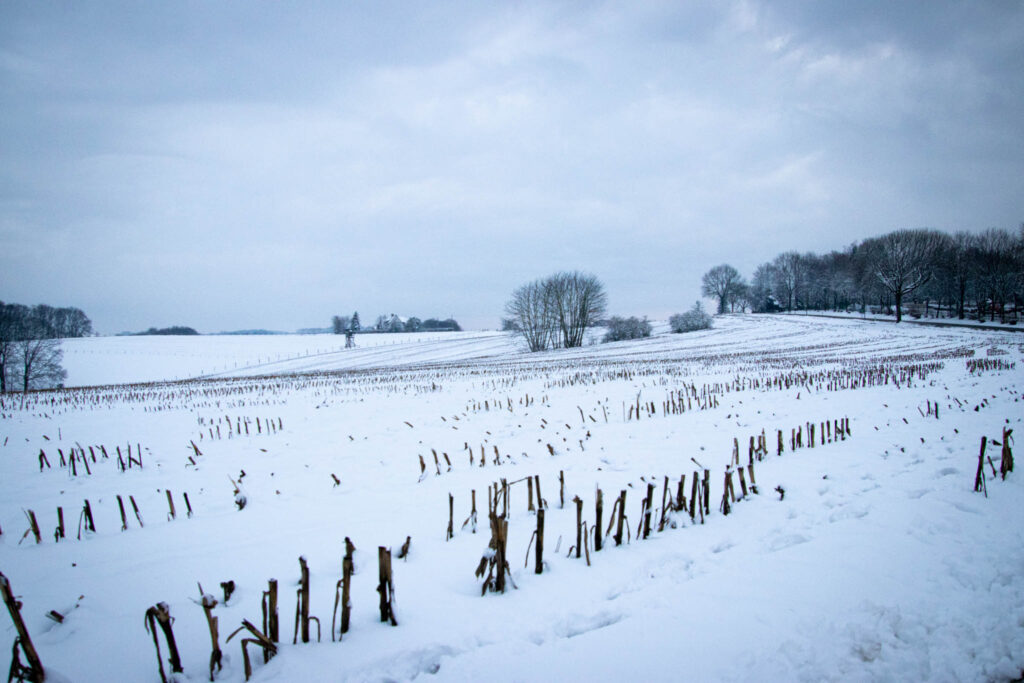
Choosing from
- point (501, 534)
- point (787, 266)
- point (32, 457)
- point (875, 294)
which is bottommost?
point (32, 457)

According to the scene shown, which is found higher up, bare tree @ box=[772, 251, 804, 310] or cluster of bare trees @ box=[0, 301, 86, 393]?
bare tree @ box=[772, 251, 804, 310]

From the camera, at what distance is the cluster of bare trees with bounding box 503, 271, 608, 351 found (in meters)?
63.4

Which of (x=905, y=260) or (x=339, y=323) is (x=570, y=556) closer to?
(x=905, y=260)

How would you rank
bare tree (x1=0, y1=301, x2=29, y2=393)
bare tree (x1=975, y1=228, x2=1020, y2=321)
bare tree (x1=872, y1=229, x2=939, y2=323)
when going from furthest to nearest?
bare tree (x1=872, y1=229, x2=939, y2=323)
bare tree (x1=975, y1=228, x2=1020, y2=321)
bare tree (x1=0, y1=301, x2=29, y2=393)

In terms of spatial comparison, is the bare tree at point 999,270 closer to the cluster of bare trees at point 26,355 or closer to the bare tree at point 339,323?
the cluster of bare trees at point 26,355

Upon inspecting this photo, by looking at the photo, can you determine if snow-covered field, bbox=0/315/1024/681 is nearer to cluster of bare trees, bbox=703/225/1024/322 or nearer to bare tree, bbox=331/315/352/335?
cluster of bare trees, bbox=703/225/1024/322

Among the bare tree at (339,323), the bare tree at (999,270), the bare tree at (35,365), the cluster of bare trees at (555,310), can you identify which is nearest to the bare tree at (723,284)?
the bare tree at (999,270)

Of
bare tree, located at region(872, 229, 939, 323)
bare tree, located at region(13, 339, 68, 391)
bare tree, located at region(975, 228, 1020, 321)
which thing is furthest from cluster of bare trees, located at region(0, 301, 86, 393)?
bare tree, located at region(975, 228, 1020, 321)

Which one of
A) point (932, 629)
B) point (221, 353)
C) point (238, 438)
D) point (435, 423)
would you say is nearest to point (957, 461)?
point (932, 629)

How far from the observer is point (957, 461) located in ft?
17.6

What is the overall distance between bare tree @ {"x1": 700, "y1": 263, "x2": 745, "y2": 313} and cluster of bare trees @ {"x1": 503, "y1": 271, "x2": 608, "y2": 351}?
62001 mm

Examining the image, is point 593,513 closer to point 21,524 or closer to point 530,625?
point 530,625

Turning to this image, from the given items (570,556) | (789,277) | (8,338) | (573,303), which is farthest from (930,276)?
(8,338)

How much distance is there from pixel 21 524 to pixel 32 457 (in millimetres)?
5747
